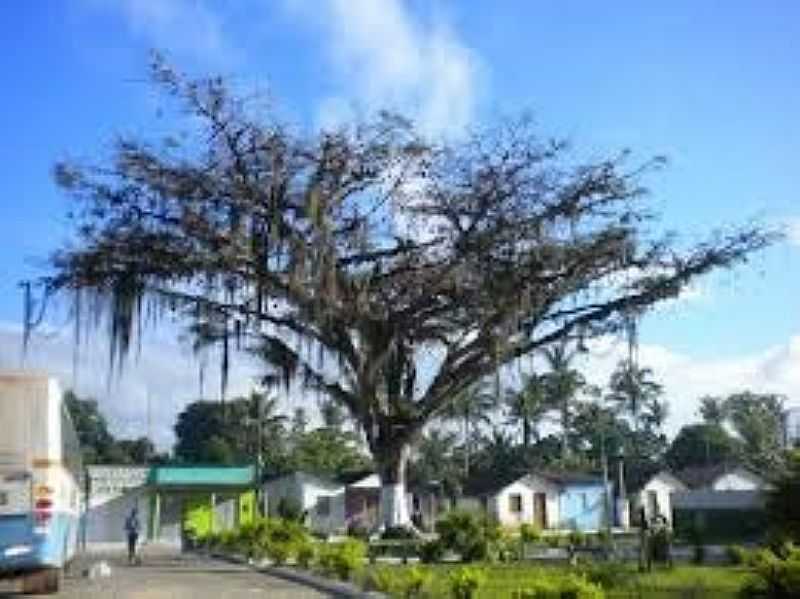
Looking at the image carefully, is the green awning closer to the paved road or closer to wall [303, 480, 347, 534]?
wall [303, 480, 347, 534]

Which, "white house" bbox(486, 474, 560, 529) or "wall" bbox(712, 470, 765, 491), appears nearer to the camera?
"white house" bbox(486, 474, 560, 529)

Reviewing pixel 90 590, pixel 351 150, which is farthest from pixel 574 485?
pixel 90 590

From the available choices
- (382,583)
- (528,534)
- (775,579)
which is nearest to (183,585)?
(382,583)

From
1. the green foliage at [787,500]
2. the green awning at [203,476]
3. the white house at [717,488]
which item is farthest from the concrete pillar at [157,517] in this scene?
the green foliage at [787,500]

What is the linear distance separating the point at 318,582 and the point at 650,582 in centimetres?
620

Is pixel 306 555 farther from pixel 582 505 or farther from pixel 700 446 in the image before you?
pixel 700 446

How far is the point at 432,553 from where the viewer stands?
34.0 metres

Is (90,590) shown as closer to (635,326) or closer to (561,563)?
(561,563)

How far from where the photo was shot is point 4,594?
78.1ft

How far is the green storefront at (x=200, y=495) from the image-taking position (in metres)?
69.1

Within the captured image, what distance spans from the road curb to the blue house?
49581mm

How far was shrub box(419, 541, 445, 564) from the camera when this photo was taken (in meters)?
33.9

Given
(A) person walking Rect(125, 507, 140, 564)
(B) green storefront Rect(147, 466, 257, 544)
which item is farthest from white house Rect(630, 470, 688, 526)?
(A) person walking Rect(125, 507, 140, 564)

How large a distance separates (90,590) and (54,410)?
480 centimetres
